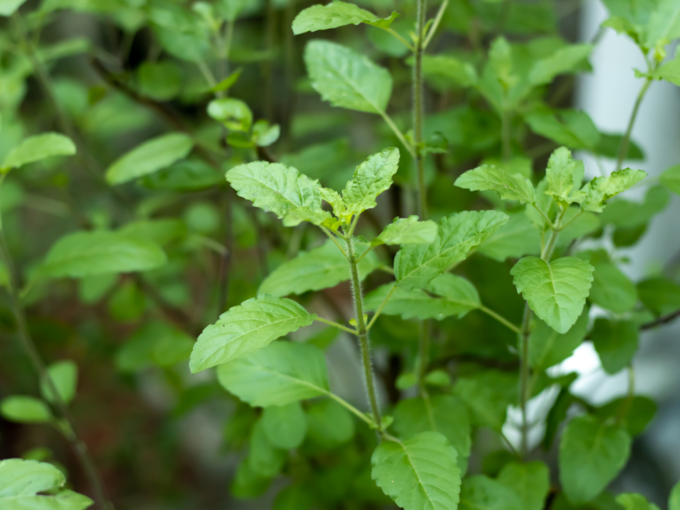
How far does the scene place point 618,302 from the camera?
0.49 m

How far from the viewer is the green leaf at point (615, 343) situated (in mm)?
529

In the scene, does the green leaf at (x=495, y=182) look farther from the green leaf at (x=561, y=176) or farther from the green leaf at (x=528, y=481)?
the green leaf at (x=528, y=481)

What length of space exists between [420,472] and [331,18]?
322 mm

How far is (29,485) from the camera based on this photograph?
0.41m

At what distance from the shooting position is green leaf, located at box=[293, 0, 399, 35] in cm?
38

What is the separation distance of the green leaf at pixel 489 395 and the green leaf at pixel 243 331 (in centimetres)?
23

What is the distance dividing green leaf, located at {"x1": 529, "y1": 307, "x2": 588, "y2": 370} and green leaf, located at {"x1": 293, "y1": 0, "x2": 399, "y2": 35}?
0.98ft

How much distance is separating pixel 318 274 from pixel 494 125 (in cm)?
33

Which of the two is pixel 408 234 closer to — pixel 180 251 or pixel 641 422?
pixel 641 422

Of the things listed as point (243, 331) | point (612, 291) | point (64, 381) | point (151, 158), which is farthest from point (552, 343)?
point (64, 381)

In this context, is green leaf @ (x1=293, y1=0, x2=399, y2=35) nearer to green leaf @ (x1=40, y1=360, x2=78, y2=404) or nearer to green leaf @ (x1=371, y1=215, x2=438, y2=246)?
green leaf @ (x1=371, y1=215, x2=438, y2=246)

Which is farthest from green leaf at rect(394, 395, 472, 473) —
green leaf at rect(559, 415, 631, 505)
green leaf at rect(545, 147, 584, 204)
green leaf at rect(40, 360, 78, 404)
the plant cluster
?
green leaf at rect(40, 360, 78, 404)

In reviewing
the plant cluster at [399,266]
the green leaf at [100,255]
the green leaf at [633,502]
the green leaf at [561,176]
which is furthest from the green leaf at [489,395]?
the green leaf at [100,255]

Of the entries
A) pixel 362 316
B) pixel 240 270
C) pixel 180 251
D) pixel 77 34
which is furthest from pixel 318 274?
pixel 77 34
